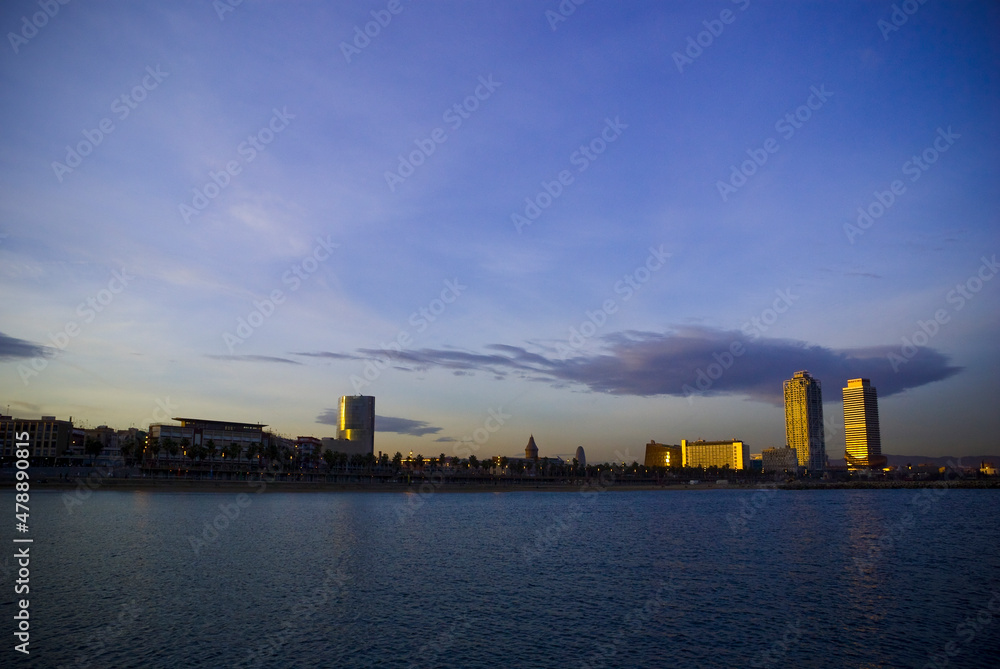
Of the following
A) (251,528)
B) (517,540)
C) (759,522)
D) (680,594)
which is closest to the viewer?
(680,594)

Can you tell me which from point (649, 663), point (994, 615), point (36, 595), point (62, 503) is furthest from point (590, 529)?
point (62, 503)

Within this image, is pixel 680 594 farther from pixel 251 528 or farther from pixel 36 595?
pixel 251 528

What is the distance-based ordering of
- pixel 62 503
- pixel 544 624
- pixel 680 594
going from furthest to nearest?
1. pixel 62 503
2. pixel 680 594
3. pixel 544 624

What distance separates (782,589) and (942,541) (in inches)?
1919

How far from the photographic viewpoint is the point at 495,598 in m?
48.7

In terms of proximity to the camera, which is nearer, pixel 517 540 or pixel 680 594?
pixel 680 594

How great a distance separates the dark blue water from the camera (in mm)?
35688

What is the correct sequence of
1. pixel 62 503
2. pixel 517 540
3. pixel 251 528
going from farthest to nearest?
pixel 62 503 → pixel 251 528 → pixel 517 540

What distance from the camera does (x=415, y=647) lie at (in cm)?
3672

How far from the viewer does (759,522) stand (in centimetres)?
11356

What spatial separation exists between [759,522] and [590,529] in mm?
35697

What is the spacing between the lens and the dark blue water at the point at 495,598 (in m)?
35.7

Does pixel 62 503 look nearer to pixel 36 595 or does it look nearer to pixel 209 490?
pixel 209 490

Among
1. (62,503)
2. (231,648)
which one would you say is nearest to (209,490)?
(62,503)
